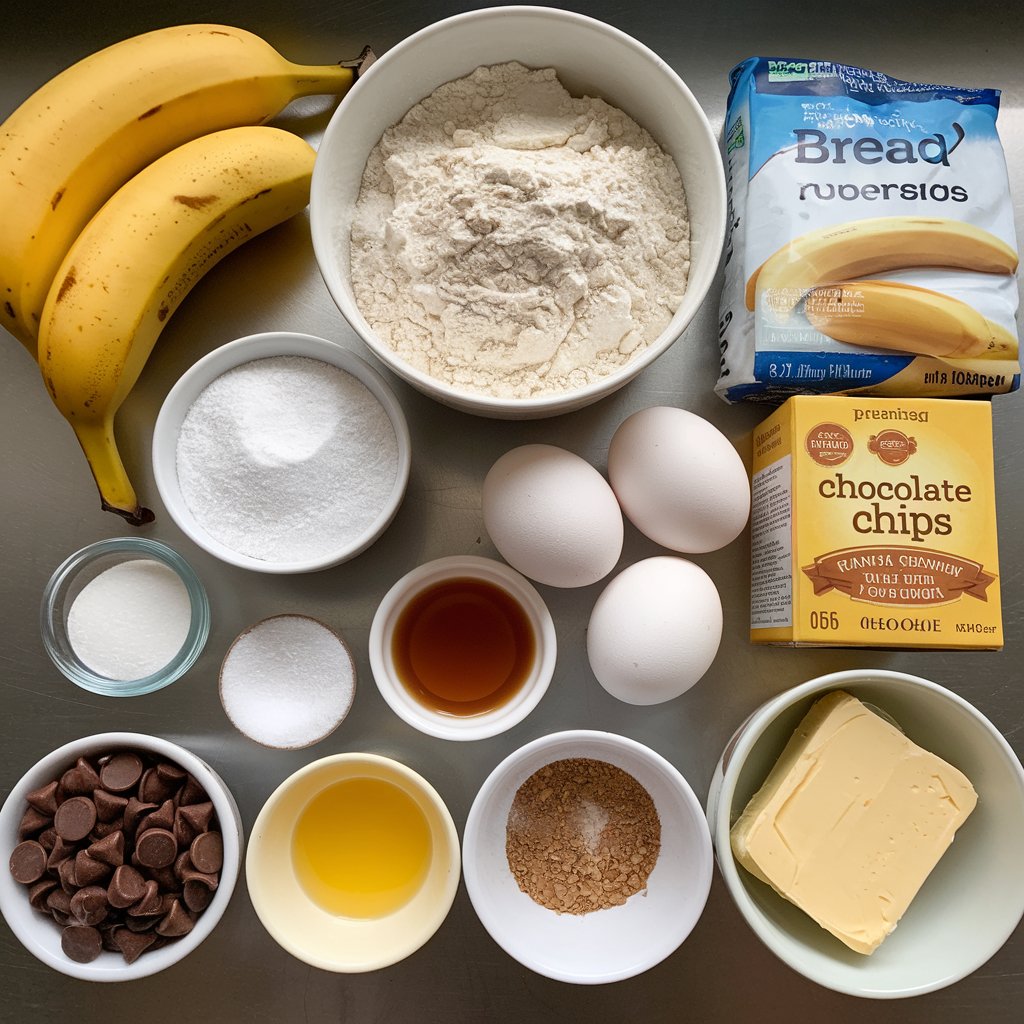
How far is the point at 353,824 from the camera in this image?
968 millimetres

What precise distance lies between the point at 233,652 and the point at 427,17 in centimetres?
82

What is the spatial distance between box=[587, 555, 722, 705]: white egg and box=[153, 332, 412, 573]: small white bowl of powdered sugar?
263 mm

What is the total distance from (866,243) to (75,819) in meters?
1.03

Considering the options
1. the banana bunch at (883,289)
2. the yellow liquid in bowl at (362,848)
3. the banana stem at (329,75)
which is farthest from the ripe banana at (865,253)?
the yellow liquid in bowl at (362,848)

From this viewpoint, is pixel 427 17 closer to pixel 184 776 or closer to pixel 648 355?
pixel 648 355

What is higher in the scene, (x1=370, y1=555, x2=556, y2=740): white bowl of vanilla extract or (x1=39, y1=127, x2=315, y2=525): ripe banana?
(x1=39, y1=127, x2=315, y2=525): ripe banana

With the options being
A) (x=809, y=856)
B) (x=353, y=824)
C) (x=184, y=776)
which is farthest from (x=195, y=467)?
(x=809, y=856)

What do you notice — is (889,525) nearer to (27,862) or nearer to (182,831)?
(182,831)

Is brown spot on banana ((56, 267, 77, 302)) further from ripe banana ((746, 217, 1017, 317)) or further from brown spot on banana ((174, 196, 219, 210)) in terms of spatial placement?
ripe banana ((746, 217, 1017, 317))

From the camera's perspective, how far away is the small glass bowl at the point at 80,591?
0.94 metres

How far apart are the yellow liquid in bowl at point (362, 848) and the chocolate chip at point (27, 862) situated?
26cm

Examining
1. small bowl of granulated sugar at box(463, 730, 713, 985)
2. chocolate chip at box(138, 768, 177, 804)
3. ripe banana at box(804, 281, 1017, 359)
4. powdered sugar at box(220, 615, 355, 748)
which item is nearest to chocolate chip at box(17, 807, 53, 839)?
chocolate chip at box(138, 768, 177, 804)

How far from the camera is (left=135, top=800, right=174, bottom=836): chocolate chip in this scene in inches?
34.9

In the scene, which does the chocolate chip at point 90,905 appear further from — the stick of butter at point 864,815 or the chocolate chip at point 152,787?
the stick of butter at point 864,815
